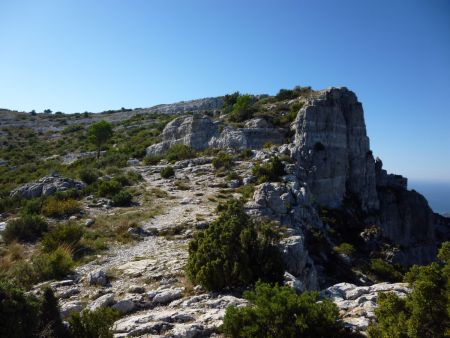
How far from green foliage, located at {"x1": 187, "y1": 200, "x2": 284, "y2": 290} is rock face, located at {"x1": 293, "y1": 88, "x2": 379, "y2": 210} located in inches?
793

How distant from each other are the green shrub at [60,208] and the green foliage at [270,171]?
12.2 meters

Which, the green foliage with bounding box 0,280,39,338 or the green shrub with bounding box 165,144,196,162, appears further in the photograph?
the green shrub with bounding box 165,144,196,162

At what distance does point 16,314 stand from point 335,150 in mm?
32463

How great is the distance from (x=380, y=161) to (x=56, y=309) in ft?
139

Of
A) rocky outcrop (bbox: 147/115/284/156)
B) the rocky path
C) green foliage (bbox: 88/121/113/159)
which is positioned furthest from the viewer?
green foliage (bbox: 88/121/113/159)

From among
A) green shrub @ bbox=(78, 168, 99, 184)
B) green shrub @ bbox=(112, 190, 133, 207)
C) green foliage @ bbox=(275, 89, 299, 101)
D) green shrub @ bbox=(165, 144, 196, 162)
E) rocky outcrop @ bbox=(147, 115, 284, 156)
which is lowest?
green shrub @ bbox=(112, 190, 133, 207)

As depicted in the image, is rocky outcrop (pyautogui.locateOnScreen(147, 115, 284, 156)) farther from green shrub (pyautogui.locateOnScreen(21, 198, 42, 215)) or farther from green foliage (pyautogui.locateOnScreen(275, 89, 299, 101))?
green shrub (pyautogui.locateOnScreen(21, 198, 42, 215))

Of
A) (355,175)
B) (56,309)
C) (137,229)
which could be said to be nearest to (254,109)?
(355,175)

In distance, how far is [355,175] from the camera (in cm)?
3625

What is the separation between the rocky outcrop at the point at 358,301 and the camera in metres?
7.27

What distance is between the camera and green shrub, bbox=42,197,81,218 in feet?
61.4

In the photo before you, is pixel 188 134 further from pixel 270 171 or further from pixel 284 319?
pixel 284 319

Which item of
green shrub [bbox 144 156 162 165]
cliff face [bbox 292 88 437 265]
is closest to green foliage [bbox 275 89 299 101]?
cliff face [bbox 292 88 437 265]

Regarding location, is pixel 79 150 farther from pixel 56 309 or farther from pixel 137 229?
pixel 56 309
